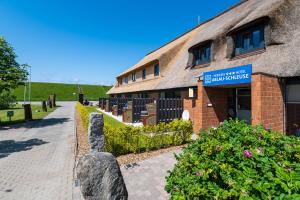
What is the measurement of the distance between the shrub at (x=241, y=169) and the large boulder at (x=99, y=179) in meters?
0.87

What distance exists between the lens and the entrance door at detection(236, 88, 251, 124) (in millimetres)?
13495

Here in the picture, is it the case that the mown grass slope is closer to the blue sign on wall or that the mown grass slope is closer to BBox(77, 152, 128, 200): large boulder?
the blue sign on wall

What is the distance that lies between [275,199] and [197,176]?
3.41ft

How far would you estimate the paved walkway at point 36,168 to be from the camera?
20.5 ft

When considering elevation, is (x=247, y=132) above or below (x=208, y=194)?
above

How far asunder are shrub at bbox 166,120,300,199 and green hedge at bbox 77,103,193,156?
5.58 meters

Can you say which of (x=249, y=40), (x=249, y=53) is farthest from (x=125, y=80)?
(x=249, y=53)

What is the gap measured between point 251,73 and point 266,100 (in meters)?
1.34

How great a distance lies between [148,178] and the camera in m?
6.71

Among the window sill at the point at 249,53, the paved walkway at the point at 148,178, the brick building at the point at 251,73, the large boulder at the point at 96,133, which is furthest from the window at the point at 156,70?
the paved walkway at the point at 148,178

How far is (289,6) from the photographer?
12.3m

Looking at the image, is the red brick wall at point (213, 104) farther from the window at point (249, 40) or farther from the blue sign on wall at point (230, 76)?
the window at point (249, 40)

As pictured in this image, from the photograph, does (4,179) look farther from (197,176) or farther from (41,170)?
(197,176)

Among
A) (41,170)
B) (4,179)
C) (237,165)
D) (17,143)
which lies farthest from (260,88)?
(17,143)
